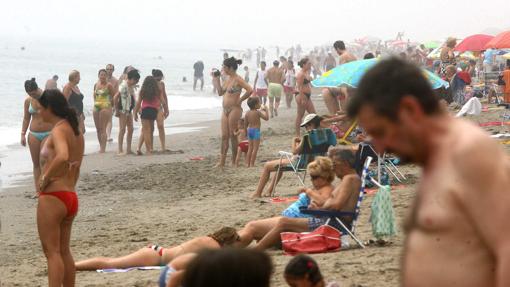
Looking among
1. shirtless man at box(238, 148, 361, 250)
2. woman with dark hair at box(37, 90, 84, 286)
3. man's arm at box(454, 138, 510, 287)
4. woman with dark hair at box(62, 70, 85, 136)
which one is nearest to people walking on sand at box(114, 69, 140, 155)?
woman with dark hair at box(62, 70, 85, 136)

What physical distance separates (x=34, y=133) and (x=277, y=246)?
13.9 feet

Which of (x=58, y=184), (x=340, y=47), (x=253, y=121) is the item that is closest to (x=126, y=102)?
(x=340, y=47)

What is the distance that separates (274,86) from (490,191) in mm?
23715

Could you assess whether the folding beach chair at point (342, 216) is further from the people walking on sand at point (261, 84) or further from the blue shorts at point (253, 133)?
the people walking on sand at point (261, 84)

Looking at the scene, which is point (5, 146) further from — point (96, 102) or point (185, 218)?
point (185, 218)

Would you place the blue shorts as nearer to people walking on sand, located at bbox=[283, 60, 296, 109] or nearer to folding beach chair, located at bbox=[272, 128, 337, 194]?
folding beach chair, located at bbox=[272, 128, 337, 194]

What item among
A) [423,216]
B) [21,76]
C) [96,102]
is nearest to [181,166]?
[96,102]

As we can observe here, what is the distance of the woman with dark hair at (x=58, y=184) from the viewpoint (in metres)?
6.36

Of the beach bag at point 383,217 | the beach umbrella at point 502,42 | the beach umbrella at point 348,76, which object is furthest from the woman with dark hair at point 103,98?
the beach umbrella at point 502,42

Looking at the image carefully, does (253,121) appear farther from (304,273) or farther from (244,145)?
(304,273)

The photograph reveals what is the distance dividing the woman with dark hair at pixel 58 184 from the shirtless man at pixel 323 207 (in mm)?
1780

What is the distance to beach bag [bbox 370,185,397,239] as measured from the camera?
7.75 metres

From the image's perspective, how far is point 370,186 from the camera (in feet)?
36.3

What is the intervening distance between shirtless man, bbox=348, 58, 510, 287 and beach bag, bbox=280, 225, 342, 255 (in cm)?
497
